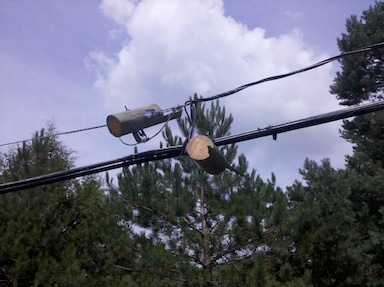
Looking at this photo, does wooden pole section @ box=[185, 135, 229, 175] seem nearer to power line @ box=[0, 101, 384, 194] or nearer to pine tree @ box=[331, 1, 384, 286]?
power line @ box=[0, 101, 384, 194]

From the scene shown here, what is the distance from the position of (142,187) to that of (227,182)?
190cm

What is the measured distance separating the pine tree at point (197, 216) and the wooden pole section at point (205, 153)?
17.2 ft

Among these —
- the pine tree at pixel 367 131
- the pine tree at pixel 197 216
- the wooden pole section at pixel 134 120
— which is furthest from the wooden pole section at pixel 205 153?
the pine tree at pixel 367 131

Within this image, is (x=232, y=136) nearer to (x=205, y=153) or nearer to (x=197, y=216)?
(x=205, y=153)

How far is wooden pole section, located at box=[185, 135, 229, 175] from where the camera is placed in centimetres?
334

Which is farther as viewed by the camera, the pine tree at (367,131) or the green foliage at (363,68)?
the green foliage at (363,68)

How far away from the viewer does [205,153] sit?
3336 millimetres

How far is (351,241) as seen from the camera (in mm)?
12031

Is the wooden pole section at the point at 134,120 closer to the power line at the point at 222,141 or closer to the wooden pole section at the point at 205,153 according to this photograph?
the power line at the point at 222,141

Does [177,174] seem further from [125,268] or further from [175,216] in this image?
[125,268]

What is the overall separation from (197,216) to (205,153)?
6.53 meters

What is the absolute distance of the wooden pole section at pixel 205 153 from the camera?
11.0 ft

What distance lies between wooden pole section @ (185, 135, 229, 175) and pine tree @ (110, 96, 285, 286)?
17.2 ft

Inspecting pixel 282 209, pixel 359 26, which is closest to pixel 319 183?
pixel 282 209
